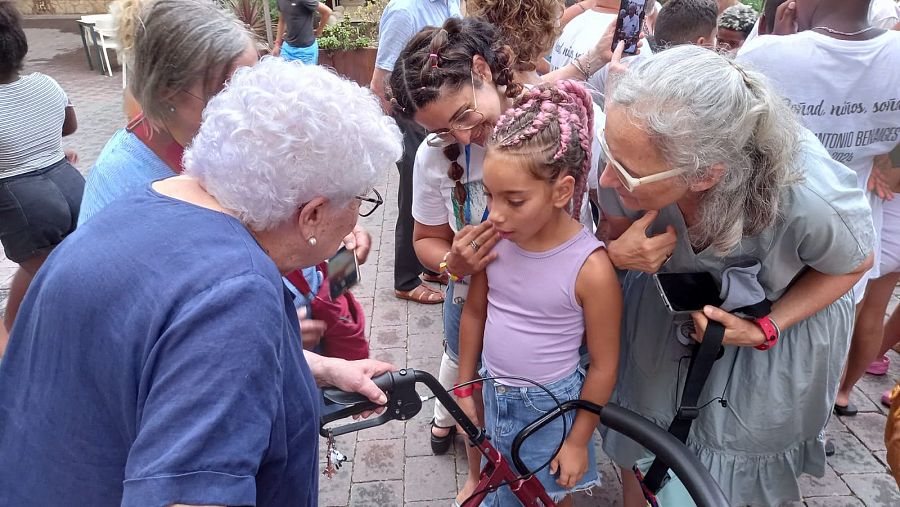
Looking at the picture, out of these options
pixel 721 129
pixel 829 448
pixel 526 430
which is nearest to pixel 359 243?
pixel 526 430

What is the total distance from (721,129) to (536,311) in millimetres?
738

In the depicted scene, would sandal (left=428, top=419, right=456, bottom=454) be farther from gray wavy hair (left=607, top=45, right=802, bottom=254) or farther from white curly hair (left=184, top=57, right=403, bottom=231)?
white curly hair (left=184, top=57, right=403, bottom=231)

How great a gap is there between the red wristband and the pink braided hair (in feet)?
1.92

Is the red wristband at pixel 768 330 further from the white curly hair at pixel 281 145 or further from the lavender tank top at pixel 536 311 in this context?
the white curly hair at pixel 281 145

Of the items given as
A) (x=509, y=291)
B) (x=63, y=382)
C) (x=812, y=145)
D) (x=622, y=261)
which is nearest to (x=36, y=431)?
(x=63, y=382)

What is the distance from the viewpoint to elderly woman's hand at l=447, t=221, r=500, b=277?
1.85 meters

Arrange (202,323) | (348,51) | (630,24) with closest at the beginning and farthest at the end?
(202,323)
(630,24)
(348,51)

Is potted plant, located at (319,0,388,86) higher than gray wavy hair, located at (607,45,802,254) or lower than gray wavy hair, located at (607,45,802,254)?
lower

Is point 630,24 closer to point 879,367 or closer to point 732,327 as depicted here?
point 732,327

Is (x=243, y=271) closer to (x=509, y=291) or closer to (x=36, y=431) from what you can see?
(x=36, y=431)

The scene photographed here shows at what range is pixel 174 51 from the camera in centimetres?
166

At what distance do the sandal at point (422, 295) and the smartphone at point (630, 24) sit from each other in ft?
6.70

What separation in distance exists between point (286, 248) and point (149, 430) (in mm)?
441

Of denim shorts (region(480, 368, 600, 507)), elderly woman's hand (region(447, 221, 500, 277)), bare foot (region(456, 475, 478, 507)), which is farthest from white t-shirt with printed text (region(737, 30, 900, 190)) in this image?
bare foot (region(456, 475, 478, 507))
